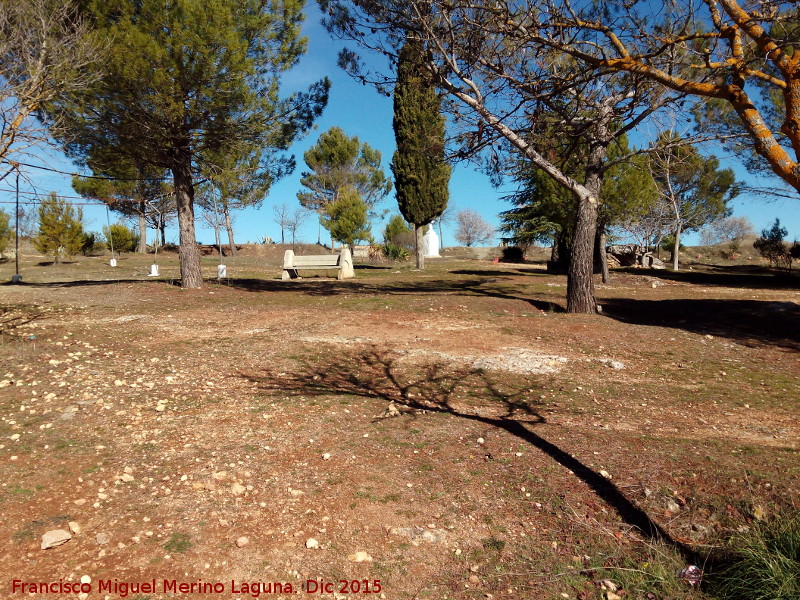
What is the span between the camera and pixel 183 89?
1058 centimetres

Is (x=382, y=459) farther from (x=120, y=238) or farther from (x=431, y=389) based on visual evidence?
(x=120, y=238)

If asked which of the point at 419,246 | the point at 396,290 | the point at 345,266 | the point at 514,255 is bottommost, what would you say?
the point at 396,290

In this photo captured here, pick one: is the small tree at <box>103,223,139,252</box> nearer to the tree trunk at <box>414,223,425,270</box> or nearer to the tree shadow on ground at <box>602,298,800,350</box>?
the tree trunk at <box>414,223,425,270</box>

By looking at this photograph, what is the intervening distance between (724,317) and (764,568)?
27.7ft

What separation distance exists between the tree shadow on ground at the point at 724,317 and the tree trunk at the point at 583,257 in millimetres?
619

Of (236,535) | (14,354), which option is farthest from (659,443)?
(14,354)

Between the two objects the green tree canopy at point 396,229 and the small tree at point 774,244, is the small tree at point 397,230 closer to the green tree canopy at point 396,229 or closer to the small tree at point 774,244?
the green tree canopy at point 396,229

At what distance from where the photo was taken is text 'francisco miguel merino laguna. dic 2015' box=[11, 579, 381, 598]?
2.28 meters

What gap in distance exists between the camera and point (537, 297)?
12.1 m

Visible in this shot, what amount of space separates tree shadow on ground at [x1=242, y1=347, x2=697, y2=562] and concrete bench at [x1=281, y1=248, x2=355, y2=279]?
36.7 feet

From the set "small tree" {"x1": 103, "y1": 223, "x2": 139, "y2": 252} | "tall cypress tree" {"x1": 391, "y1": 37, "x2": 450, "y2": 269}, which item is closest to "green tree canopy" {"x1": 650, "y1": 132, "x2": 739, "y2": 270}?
"tall cypress tree" {"x1": 391, "y1": 37, "x2": 450, "y2": 269}

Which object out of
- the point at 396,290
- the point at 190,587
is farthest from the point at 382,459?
the point at 396,290

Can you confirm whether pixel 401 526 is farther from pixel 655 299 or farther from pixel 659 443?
pixel 655 299

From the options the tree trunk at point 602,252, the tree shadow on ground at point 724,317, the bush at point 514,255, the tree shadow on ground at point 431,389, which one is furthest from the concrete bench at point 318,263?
the bush at point 514,255
